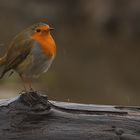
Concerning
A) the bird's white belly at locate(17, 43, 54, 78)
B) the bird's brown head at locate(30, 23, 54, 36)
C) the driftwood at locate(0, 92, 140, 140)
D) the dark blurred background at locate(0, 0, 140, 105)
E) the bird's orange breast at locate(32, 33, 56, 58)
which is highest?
the dark blurred background at locate(0, 0, 140, 105)

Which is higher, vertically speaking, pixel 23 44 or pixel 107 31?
pixel 107 31

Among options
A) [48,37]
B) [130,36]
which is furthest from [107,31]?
[48,37]

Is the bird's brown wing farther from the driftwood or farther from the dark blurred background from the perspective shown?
the dark blurred background

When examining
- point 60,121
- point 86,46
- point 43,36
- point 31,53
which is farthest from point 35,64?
point 86,46

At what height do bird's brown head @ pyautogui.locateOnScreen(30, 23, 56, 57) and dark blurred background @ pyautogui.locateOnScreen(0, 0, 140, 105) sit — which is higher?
dark blurred background @ pyautogui.locateOnScreen(0, 0, 140, 105)

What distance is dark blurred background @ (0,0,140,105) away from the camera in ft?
35.6

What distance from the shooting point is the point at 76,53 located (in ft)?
43.3

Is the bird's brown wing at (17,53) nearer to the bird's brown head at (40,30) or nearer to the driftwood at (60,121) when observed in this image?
the bird's brown head at (40,30)

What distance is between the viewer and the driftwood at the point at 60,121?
515 cm

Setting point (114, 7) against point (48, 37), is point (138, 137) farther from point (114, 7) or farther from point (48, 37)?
point (114, 7)

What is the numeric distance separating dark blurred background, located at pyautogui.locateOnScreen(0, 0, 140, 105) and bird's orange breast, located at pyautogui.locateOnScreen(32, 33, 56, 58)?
424 cm

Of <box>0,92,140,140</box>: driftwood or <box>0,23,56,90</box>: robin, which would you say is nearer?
<box>0,92,140,140</box>: driftwood

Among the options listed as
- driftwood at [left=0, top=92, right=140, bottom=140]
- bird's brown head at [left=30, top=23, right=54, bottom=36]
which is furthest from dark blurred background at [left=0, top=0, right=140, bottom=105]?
driftwood at [left=0, top=92, right=140, bottom=140]

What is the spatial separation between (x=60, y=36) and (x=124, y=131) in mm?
8887
